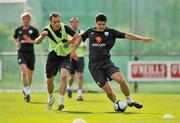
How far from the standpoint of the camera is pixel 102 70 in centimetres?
1642

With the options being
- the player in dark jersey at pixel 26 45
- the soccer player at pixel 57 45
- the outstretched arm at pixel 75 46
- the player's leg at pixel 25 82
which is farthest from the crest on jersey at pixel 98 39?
the player in dark jersey at pixel 26 45

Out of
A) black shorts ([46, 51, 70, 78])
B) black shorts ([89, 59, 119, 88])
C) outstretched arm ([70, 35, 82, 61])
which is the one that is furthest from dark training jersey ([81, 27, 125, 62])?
black shorts ([46, 51, 70, 78])

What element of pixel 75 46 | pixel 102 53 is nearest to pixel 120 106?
pixel 102 53

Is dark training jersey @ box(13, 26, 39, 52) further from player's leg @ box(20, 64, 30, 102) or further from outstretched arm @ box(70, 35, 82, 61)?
outstretched arm @ box(70, 35, 82, 61)

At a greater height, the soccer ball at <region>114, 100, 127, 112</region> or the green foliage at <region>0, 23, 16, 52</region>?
the green foliage at <region>0, 23, 16, 52</region>

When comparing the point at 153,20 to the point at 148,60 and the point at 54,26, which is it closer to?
the point at 148,60

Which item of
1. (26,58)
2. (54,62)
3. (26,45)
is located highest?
(26,45)

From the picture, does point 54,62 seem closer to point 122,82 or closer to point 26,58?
point 122,82

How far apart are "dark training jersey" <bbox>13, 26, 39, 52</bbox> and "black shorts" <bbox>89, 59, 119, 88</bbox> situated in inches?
215

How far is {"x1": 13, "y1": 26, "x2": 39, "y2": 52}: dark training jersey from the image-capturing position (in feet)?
71.0

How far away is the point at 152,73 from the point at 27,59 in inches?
240

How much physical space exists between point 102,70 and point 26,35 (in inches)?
227

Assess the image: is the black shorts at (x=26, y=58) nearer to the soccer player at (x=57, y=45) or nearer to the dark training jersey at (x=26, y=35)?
the dark training jersey at (x=26, y=35)

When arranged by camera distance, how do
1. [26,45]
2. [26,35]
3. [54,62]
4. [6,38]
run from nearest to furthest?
[54,62]
[26,35]
[26,45]
[6,38]
